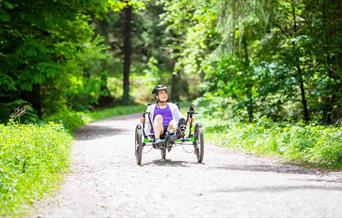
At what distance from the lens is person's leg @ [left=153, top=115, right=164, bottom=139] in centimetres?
1198

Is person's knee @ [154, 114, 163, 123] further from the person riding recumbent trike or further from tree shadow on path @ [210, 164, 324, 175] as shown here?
tree shadow on path @ [210, 164, 324, 175]

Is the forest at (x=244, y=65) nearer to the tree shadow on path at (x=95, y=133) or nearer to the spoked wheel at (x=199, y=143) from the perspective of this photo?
the tree shadow on path at (x=95, y=133)

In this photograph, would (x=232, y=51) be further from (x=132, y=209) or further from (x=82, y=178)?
(x=132, y=209)

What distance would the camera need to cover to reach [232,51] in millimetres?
18984

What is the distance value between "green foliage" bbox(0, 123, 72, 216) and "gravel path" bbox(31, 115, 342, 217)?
26 cm

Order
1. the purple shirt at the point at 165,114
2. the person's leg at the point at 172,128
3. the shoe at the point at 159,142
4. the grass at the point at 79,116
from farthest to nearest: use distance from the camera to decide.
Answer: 1. the grass at the point at 79,116
2. the purple shirt at the point at 165,114
3. the person's leg at the point at 172,128
4. the shoe at the point at 159,142

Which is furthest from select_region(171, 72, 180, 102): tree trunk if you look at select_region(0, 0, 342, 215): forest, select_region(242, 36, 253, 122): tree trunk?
select_region(242, 36, 253, 122): tree trunk

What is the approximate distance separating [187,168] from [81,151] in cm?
509

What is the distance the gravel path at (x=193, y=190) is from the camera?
698cm

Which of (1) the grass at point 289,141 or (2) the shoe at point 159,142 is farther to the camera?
(1) the grass at point 289,141

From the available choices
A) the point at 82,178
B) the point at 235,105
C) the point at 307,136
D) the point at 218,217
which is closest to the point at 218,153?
the point at 307,136

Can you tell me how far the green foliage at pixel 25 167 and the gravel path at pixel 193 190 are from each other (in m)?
0.26

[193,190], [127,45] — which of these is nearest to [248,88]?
[193,190]

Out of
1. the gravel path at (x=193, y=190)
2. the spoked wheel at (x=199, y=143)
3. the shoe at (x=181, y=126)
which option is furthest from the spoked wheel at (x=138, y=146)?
the spoked wheel at (x=199, y=143)
